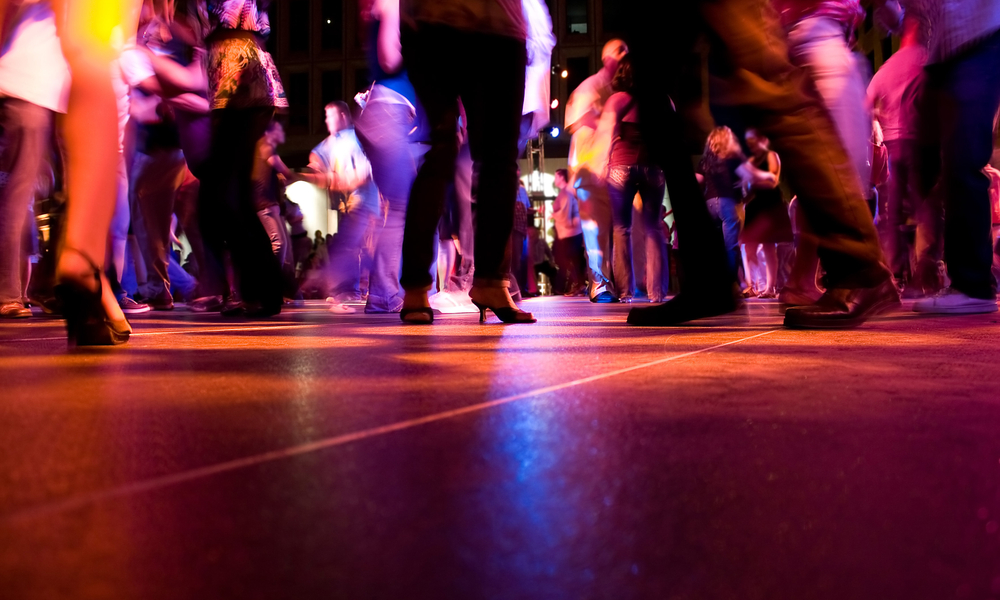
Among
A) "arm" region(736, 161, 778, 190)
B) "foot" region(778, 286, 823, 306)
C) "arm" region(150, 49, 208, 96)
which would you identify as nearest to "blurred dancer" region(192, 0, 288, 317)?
"arm" region(150, 49, 208, 96)

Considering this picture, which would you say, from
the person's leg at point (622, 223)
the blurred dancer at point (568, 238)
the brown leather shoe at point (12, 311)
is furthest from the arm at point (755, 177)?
the brown leather shoe at point (12, 311)

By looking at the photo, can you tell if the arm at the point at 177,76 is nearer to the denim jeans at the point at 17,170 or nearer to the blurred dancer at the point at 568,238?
the denim jeans at the point at 17,170

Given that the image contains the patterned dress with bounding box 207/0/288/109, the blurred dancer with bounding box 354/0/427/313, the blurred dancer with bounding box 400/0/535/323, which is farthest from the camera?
the blurred dancer with bounding box 354/0/427/313

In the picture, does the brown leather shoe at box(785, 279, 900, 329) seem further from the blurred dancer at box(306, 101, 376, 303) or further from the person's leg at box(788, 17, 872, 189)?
the blurred dancer at box(306, 101, 376, 303)

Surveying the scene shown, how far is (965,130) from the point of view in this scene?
3.50m

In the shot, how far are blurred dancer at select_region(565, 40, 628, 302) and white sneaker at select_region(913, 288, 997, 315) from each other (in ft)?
9.57

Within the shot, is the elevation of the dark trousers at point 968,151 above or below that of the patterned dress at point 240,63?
below

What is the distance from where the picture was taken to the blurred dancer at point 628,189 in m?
6.43

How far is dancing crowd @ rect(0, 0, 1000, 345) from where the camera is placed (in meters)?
2.60

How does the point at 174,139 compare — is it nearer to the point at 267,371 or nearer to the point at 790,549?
the point at 267,371

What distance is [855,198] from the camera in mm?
2631

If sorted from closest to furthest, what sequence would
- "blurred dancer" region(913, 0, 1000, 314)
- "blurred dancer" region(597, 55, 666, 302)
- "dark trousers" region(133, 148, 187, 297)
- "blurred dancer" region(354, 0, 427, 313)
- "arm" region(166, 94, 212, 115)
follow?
1. "blurred dancer" region(913, 0, 1000, 314)
2. "blurred dancer" region(354, 0, 427, 313)
3. "arm" region(166, 94, 212, 115)
4. "dark trousers" region(133, 148, 187, 297)
5. "blurred dancer" region(597, 55, 666, 302)

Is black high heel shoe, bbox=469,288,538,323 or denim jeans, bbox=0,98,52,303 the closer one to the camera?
black high heel shoe, bbox=469,288,538,323

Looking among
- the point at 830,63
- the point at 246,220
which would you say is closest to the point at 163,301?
the point at 246,220
